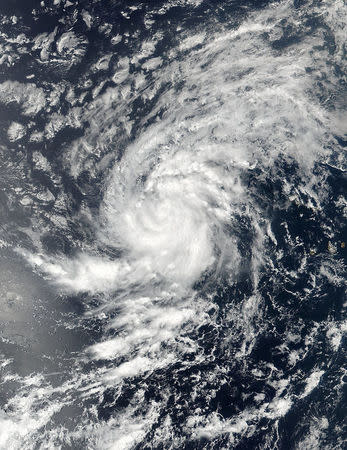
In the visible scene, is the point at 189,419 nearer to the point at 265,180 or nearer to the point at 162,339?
the point at 162,339

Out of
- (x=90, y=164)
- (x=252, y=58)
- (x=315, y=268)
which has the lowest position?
(x=315, y=268)

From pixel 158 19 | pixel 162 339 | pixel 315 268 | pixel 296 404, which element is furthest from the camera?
pixel 158 19

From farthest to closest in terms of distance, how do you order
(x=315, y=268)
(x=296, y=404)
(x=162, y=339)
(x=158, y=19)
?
1. (x=158, y=19)
2. (x=162, y=339)
3. (x=315, y=268)
4. (x=296, y=404)

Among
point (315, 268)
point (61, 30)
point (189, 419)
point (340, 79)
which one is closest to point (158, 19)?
point (61, 30)

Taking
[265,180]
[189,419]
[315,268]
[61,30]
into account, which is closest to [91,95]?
[61,30]

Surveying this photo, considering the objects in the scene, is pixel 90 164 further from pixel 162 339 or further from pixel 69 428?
pixel 69 428

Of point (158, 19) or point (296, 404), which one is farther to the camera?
point (158, 19)

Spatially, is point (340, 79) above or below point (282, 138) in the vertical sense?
above
